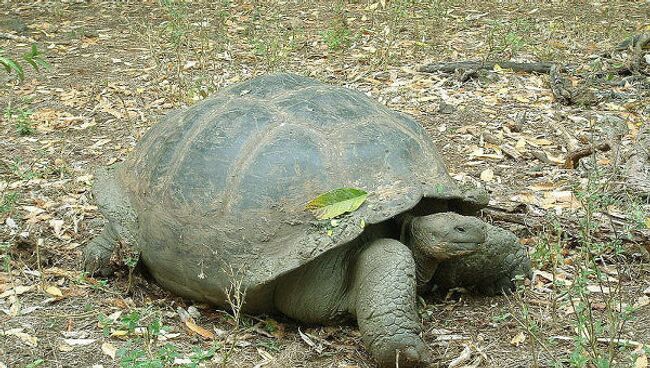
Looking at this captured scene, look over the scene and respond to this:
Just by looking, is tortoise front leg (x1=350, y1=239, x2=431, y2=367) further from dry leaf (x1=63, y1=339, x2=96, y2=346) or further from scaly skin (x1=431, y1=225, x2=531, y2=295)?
dry leaf (x1=63, y1=339, x2=96, y2=346)

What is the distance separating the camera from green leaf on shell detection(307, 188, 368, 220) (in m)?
3.36

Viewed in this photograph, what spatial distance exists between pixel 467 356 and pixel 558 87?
12.2 ft

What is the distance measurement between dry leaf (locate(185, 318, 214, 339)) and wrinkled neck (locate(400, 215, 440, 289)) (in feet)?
3.30

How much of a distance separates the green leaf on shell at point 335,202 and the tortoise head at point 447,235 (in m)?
0.31

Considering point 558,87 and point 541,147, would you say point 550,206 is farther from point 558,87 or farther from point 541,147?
point 558,87

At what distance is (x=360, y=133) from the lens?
3.68m

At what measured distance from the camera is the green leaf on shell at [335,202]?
3.36 m

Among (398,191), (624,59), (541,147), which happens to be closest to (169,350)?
(398,191)

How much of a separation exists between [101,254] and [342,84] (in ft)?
12.0

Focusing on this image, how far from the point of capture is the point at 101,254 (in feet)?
13.2

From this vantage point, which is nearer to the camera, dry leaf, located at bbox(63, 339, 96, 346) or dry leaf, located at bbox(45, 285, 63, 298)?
dry leaf, located at bbox(63, 339, 96, 346)

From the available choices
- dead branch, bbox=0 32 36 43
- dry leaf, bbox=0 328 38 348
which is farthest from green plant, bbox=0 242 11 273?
dead branch, bbox=0 32 36 43

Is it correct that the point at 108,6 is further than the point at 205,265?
Yes

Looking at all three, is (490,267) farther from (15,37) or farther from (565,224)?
(15,37)
